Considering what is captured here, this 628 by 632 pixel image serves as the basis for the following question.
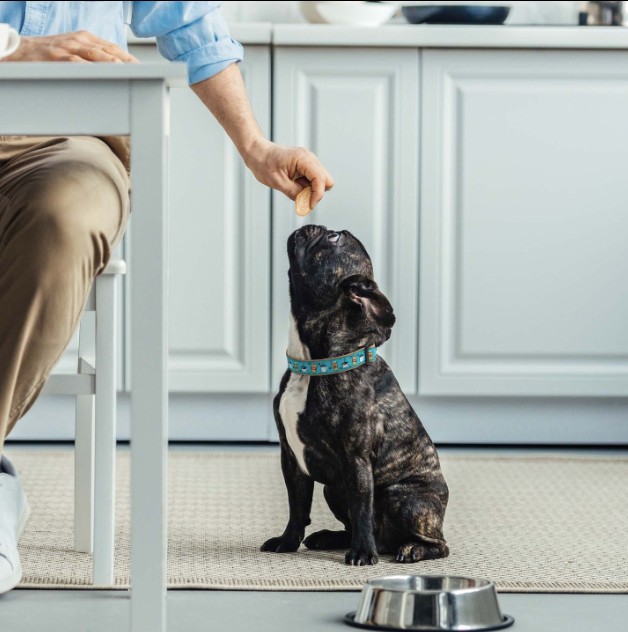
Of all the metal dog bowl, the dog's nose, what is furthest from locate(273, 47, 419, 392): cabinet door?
the metal dog bowl

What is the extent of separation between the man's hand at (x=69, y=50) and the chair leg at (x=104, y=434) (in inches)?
15.6

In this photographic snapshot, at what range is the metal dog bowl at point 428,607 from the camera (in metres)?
1.01

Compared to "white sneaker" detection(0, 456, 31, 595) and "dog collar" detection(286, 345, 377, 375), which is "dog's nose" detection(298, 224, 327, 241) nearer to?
"dog collar" detection(286, 345, 377, 375)

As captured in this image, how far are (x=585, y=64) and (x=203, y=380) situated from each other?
125cm

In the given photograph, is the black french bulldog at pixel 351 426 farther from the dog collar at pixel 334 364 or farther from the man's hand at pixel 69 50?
the man's hand at pixel 69 50

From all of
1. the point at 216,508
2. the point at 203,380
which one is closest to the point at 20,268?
the point at 216,508

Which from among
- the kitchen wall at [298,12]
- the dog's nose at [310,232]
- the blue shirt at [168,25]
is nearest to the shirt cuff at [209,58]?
the blue shirt at [168,25]

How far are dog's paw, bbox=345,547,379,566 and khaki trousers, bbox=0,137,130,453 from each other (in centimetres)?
59

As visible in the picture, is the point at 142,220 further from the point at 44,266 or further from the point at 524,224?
the point at 524,224

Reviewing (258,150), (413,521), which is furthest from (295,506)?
(258,150)

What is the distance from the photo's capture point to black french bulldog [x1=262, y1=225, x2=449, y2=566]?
1336 mm

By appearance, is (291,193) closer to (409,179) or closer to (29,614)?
(29,614)

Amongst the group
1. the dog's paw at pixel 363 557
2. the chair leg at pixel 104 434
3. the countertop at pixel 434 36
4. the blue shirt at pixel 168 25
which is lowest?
the dog's paw at pixel 363 557

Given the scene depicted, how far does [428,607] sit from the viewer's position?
3.31 feet
